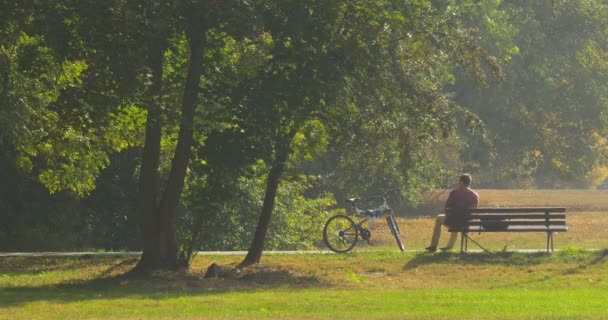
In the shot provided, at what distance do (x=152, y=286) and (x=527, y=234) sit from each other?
21.7 meters

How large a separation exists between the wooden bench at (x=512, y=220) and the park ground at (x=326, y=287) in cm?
48

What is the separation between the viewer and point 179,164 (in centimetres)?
1848

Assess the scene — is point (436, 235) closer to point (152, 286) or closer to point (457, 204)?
point (457, 204)

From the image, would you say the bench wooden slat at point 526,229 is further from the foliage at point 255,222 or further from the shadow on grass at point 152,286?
the foliage at point 255,222

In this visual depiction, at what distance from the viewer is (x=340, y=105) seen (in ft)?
58.7

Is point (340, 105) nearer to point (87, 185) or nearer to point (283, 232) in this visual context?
point (87, 185)

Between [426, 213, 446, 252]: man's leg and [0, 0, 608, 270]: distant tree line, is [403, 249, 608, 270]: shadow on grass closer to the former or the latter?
[426, 213, 446, 252]: man's leg

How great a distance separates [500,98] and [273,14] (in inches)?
1383

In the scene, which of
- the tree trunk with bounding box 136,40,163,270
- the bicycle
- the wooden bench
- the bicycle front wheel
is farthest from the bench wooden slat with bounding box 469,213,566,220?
the tree trunk with bounding box 136,40,163,270

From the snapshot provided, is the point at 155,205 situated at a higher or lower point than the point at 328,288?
higher

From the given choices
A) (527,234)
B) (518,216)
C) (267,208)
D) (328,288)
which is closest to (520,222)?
(518,216)

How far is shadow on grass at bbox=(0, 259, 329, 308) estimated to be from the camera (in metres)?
15.2

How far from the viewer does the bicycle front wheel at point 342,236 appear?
23.2m

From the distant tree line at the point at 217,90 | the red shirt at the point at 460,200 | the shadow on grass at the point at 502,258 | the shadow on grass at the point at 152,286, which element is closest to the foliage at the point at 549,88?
the distant tree line at the point at 217,90
